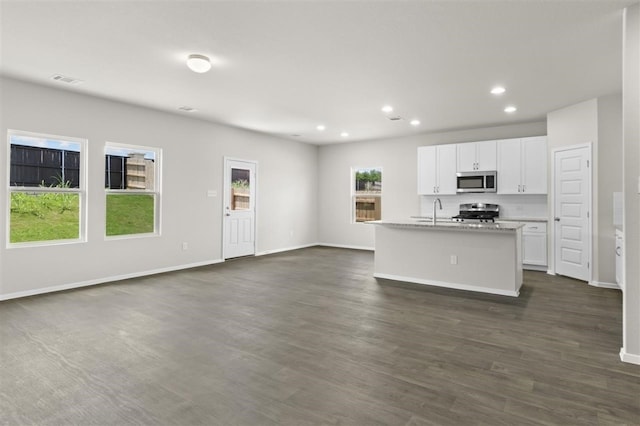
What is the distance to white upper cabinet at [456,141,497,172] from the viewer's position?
22.0 ft

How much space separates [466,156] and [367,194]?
8.79 ft

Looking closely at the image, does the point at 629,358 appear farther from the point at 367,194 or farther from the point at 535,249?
the point at 367,194

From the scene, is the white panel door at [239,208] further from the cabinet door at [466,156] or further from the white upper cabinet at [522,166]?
the white upper cabinet at [522,166]

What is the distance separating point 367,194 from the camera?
29.4 ft

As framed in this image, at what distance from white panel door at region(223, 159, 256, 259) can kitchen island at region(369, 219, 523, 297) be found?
319 cm

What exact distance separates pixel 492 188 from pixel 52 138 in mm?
7138

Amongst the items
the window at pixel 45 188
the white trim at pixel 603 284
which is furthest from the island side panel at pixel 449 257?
the window at pixel 45 188

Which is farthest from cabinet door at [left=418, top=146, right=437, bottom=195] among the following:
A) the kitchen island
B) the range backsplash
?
the kitchen island

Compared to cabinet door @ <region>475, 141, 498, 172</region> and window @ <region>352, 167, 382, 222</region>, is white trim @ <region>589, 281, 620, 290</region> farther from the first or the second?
window @ <region>352, 167, 382, 222</region>

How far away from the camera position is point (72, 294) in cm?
457

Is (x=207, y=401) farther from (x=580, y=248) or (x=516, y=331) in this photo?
(x=580, y=248)

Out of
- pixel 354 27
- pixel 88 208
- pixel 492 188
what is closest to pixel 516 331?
pixel 354 27

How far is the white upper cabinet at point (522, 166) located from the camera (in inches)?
243

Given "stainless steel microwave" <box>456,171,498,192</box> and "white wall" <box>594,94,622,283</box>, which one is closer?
"white wall" <box>594,94,622,283</box>
